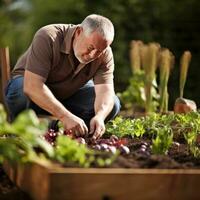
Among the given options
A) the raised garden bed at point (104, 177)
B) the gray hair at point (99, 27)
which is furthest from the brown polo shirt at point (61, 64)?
the raised garden bed at point (104, 177)

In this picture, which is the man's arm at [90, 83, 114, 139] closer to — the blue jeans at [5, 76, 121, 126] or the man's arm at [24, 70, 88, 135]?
the man's arm at [24, 70, 88, 135]

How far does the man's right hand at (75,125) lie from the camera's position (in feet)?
11.8

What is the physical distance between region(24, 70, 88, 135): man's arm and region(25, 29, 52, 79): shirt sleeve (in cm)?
5

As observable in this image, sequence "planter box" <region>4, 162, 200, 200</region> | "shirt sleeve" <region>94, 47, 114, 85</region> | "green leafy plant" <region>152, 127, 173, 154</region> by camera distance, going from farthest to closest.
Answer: "shirt sleeve" <region>94, 47, 114, 85</region>
"green leafy plant" <region>152, 127, 173, 154</region>
"planter box" <region>4, 162, 200, 200</region>

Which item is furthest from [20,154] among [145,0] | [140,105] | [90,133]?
[145,0]

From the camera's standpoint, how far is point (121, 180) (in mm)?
2453

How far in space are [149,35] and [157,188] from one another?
6.31m

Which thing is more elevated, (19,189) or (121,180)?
(121,180)

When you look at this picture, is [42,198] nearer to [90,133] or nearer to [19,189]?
[19,189]

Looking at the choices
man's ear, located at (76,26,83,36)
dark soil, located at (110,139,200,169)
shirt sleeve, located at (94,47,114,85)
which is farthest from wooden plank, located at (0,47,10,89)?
dark soil, located at (110,139,200,169)

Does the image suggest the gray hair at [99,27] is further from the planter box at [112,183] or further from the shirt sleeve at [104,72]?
the planter box at [112,183]

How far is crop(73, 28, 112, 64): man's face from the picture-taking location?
12.5 feet

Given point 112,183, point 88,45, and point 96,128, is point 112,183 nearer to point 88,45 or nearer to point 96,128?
point 96,128

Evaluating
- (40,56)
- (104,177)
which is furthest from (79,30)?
(104,177)
